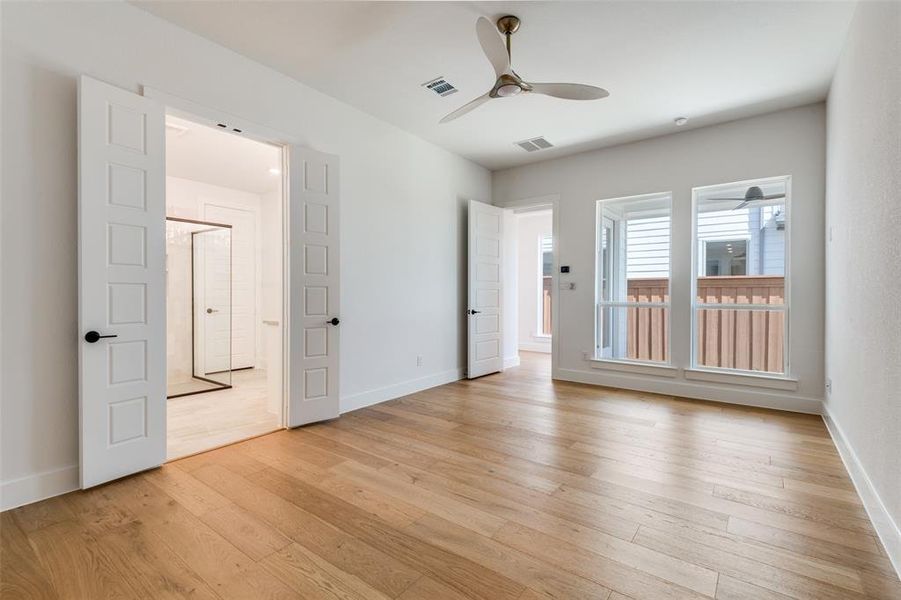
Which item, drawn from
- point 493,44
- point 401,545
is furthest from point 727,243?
point 401,545

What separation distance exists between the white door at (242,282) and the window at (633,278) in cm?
520

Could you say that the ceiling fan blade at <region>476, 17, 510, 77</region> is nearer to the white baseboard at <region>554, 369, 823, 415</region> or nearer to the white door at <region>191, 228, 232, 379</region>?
the white baseboard at <region>554, 369, 823, 415</region>

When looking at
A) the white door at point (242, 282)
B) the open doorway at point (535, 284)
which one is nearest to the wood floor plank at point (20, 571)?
the white door at point (242, 282)

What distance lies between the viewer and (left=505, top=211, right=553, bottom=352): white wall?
27.8ft

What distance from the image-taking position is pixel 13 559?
177cm

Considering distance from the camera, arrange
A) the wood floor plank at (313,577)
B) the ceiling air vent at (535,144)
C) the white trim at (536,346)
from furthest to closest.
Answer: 1. the white trim at (536,346)
2. the ceiling air vent at (535,144)
3. the wood floor plank at (313,577)

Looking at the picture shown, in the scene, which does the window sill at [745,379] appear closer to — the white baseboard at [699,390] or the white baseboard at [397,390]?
the white baseboard at [699,390]

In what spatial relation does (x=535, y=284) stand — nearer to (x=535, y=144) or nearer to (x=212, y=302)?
(x=535, y=144)

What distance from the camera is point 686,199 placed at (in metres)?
4.63

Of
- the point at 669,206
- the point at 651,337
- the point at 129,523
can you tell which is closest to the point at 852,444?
the point at 651,337

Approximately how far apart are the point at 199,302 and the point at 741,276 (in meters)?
6.70

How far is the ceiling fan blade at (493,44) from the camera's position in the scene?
7.40 feet

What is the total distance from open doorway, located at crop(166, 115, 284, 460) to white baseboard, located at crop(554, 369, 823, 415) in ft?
12.0

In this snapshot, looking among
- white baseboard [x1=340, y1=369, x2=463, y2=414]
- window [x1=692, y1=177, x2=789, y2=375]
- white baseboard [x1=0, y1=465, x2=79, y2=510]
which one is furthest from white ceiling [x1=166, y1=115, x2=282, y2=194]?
window [x1=692, y1=177, x2=789, y2=375]
